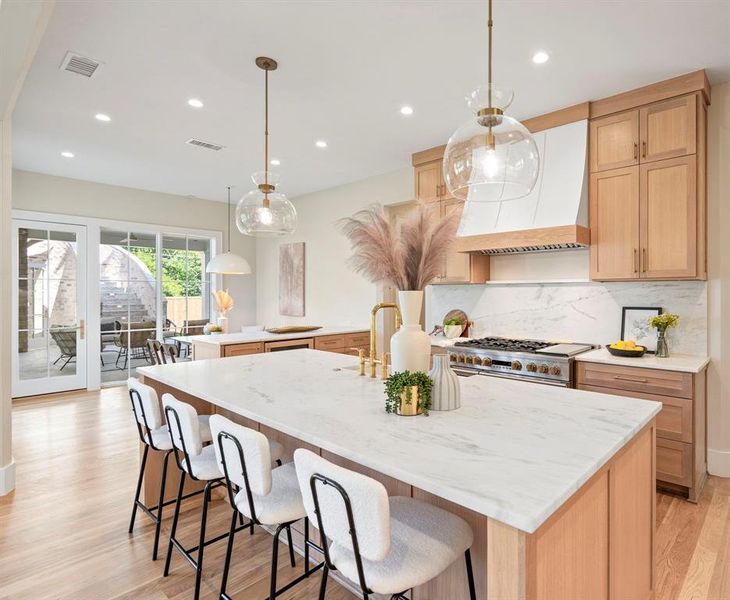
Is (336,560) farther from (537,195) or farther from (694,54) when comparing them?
(694,54)

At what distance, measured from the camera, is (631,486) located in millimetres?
1522

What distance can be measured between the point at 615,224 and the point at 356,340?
10.4 feet

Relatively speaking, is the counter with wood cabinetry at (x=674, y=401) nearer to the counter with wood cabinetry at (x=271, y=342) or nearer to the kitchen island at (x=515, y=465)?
the kitchen island at (x=515, y=465)

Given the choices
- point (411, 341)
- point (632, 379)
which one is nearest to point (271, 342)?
point (411, 341)

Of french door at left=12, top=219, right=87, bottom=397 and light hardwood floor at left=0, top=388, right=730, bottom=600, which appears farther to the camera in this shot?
french door at left=12, top=219, right=87, bottom=397

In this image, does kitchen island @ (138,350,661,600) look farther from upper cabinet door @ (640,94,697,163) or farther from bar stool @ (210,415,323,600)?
upper cabinet door @ (640,94,697,163)

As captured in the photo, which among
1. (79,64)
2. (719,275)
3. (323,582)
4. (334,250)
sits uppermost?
(79,64)

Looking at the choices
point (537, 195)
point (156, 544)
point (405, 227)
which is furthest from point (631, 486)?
point (537, 195)

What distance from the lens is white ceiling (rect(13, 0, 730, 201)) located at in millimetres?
2418

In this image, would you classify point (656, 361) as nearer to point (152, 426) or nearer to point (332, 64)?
point (332, 64)

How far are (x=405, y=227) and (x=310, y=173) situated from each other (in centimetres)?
425

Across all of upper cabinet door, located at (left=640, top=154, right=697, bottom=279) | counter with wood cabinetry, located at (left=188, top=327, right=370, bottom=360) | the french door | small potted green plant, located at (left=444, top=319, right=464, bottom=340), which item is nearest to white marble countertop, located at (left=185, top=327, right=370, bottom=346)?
counter with wood cabinetry, located at (left=188, top=327, right=370, bottom=360)

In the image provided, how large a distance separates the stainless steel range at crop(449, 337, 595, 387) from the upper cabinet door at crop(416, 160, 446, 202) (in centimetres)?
162

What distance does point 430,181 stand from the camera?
460 cm
